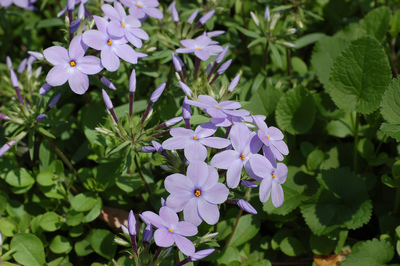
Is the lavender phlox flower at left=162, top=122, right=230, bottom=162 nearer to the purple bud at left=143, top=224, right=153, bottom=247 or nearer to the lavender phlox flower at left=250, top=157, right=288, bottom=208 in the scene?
the lavender phlox flower at left=250, top=157, right=288, bottom=208

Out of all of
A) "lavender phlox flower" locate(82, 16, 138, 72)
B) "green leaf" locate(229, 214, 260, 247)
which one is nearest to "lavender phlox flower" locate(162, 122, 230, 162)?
"lavender phlox flower" locate(82, 16, 138, 72)

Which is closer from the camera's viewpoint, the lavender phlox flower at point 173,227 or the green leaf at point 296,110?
the lavender phlox flower at point 173,227

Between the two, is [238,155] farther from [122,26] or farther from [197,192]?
[122,26]

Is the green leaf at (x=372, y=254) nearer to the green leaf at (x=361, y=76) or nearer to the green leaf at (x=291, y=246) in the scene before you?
the green leaf at (x=291, y=246)

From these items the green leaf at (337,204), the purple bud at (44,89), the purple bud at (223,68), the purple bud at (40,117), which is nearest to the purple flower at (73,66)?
the purple bud at (44,89)

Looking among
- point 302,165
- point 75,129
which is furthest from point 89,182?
point 302,165

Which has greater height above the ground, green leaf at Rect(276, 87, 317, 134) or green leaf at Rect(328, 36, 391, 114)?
green leaf at Rect(328, 36, 391, 114)

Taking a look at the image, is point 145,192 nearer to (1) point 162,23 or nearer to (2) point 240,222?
(2) point 240,222
